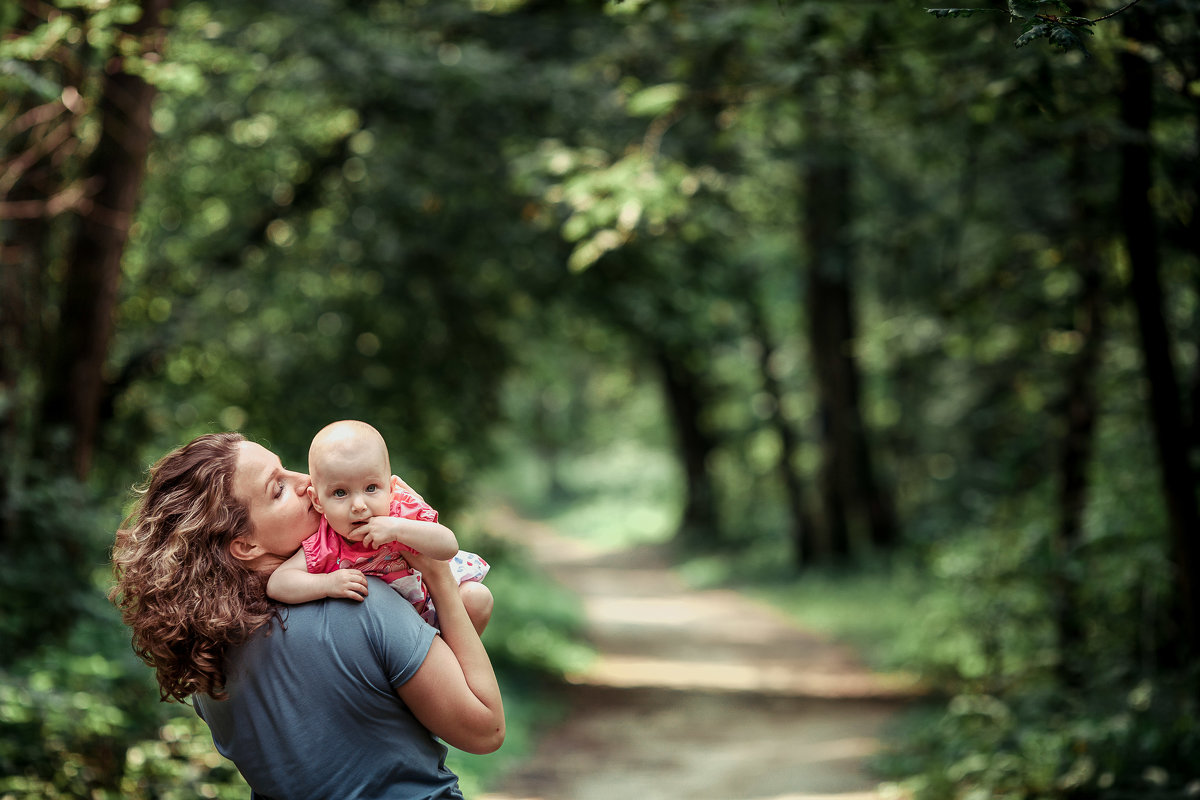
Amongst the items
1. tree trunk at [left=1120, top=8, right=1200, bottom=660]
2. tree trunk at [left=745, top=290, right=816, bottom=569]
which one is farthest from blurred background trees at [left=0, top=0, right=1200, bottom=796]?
tree trunk at [left=745, top=290, right=816, bottom=569]

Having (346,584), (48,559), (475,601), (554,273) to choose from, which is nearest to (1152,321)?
(475,601)

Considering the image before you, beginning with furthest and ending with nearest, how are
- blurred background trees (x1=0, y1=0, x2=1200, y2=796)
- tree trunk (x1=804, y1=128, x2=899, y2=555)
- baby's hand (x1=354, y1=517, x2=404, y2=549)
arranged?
tree trunk (x1=804, y1=128, x2=899, y2=555), blurred background trees (x1=0, y1=0, x2=1200, y2=796), baby's hand (x1=354, y1=517, x2=404, y2=549)

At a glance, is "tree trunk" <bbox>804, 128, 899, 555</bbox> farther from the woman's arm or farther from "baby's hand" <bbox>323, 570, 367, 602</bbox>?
"baby's hand" <bbox>323, 570, 367, 602</bbox>

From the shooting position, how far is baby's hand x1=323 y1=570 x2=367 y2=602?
6.31ft

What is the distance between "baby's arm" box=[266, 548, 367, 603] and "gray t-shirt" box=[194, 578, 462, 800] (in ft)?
0.10

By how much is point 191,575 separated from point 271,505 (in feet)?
0.64

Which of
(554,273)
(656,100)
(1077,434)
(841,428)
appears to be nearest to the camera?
(656,100)

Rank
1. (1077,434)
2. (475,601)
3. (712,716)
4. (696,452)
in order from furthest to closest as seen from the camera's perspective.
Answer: (696,452)
(712,716)
(1077,434)
(475,601)

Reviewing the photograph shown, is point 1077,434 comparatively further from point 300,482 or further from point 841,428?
point 841,428

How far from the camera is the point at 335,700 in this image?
1.94 metres

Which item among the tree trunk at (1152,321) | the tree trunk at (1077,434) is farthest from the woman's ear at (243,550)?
the tree trunk at (1077,434)

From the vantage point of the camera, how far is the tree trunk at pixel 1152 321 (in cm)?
450

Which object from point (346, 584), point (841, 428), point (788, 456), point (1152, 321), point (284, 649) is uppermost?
point (1152, 321)

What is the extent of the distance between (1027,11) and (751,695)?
904 centimetres
